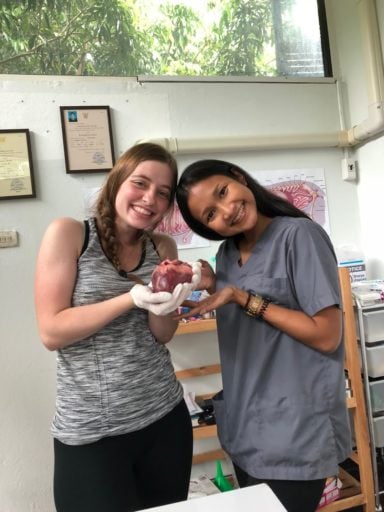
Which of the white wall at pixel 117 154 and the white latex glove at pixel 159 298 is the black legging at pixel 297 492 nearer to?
the white latex glove at pixel 159 298

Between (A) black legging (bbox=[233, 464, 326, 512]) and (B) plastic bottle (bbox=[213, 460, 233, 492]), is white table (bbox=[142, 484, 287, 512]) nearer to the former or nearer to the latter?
(A) black legging (bbox=[233, 464, 326, 512])

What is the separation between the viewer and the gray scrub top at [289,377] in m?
0.81

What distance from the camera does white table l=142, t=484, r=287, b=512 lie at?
0.64 meters

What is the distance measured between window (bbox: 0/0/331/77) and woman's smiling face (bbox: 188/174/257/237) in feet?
4.39

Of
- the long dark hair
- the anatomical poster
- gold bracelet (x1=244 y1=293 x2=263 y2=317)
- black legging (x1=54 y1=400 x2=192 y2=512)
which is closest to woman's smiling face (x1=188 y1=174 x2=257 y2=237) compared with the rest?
the long dark hair

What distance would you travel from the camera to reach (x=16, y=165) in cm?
179

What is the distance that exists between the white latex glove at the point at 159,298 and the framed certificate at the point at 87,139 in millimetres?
1223

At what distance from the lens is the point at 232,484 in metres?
1.89

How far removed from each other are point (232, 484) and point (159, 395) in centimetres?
124

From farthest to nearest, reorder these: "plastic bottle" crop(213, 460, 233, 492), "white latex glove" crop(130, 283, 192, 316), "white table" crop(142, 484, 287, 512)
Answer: "plastic bottle" crop(213, 460, 233, 492) → "white latex glove" crop(130, 283, 192, 316) → "white table" crop(142, 484, 287, 512)

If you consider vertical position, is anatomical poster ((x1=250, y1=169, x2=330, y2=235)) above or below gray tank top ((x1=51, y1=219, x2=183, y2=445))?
above

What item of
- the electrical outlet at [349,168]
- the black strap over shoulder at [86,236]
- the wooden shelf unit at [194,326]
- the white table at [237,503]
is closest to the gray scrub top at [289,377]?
the white table at [237,503]

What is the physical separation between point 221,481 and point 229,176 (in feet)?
5.12

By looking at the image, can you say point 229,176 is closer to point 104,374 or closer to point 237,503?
point 104,374
